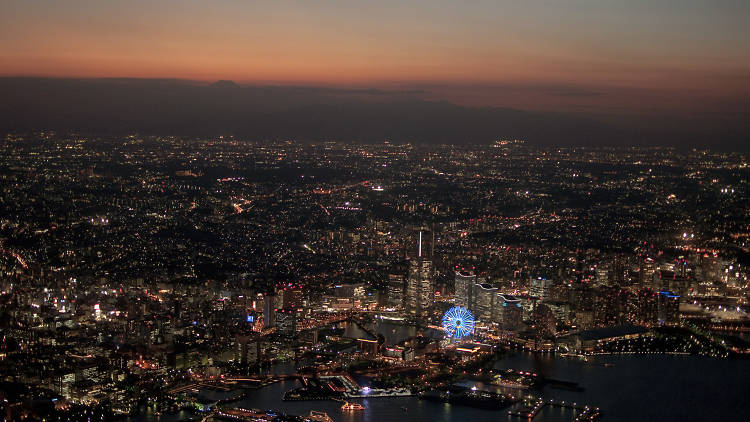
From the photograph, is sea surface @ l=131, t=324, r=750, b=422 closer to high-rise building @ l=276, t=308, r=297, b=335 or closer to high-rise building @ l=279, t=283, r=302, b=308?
high-rise building @ l=276, t=308, r=297, b=335

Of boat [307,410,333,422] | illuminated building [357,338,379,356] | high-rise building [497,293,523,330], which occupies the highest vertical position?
high-rise building [497,293,523,330]

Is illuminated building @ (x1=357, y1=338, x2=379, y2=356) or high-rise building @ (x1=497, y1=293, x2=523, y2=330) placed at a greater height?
high-rise building @ (x1=497, y1=293, x2=523, y2=330)

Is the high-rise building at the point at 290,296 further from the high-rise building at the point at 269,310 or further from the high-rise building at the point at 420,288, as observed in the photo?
the high-rise building at the point at 420,288

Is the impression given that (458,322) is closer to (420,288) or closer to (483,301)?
(483,301)

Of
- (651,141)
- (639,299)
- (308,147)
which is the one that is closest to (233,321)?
(639,299)

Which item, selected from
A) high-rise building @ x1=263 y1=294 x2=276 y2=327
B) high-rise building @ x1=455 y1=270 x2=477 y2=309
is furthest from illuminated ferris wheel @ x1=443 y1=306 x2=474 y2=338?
high-rise building @ x1=263 y1=294 x2=276 y2=327

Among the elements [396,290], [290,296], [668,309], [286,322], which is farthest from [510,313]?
[290,296]

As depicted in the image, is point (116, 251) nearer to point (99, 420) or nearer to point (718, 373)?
point (99, 420)

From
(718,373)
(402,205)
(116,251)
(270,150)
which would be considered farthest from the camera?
(270,150)
